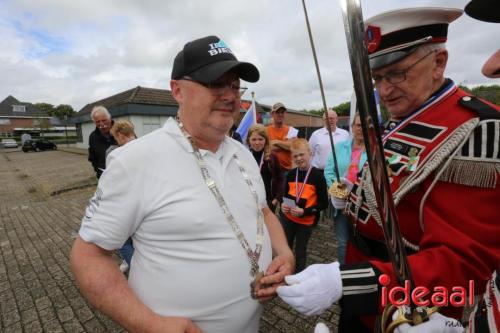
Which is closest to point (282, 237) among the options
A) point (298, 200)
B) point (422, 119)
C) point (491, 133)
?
point (422, 119)

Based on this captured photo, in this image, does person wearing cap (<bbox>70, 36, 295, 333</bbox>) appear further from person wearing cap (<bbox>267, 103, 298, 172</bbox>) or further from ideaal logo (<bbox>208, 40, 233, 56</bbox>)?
person wearing cap (<bbox>267, 103, 298, 172</bbox>)

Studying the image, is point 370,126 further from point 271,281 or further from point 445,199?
point 271,281

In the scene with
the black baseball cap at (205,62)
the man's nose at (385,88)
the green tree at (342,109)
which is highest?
the green tree at (342,109)

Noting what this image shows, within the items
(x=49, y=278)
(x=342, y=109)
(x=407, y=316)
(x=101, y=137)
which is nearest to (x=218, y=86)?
(x=407, y=316)

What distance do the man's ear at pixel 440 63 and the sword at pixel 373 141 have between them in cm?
81

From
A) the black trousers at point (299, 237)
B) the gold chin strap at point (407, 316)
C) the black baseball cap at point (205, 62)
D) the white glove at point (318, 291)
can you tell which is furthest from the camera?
the black trousers at point (299, 237)

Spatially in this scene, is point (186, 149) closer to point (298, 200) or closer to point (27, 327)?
point (298, 200)

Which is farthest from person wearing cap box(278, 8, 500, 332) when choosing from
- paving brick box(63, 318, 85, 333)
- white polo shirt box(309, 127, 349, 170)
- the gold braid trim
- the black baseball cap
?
white polo shirt box(309, 127, 349, 170)

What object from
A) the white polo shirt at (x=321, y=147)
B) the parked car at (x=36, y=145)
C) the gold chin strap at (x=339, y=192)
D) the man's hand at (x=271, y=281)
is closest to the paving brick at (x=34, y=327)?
the man's hand at (x=271, y=281)

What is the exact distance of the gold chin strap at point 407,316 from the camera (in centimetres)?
83

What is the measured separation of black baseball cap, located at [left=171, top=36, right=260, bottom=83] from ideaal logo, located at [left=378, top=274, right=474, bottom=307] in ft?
3.84

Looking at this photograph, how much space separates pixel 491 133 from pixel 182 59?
4.57ft

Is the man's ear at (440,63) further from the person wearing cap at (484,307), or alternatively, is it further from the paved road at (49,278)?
the paved road at (49,278)

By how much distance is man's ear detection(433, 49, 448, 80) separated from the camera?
48.6 inches
